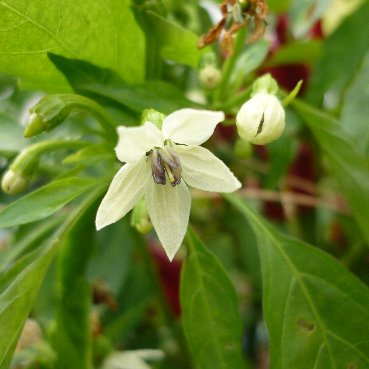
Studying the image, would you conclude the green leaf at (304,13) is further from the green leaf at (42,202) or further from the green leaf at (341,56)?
the green leaf at (42,202)

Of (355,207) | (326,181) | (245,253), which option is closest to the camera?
(355,207)

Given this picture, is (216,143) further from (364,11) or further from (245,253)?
(364,11)

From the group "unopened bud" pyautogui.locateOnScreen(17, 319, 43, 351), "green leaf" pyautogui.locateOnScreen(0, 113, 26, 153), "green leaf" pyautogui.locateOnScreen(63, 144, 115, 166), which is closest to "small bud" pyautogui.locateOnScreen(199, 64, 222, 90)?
"green leaf" pyautogui.locateOnScreen(63, 144, 115, 166)

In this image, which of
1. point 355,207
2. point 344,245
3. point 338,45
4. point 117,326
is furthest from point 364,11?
point 117,326

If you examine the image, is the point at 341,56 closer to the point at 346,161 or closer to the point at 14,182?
the point at 346,161

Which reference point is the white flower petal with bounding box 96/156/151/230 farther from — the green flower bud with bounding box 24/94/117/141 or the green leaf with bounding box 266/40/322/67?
the green leaf with bounding box 266/40/322/67
